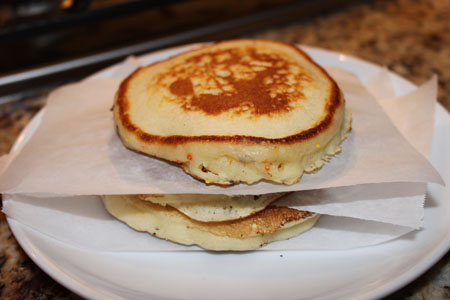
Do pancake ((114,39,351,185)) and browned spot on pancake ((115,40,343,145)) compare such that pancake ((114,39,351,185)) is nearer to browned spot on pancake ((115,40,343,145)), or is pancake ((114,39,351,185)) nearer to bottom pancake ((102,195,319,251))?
browned spot on pancake ((115,40,343,145))

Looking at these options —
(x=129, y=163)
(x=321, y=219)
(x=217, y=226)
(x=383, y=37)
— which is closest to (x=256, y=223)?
(x=217, y=226)

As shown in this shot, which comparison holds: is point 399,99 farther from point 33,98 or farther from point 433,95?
point 33,98

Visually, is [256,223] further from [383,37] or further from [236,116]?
[383,37]

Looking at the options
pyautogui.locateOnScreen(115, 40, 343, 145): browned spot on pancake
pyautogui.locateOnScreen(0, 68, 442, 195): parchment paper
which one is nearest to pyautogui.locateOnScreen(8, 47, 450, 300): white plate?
pyautogui.locateOnScreen(0, 68, 442, 195): parchment paper

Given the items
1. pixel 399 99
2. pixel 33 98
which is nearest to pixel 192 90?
pixel 399 99

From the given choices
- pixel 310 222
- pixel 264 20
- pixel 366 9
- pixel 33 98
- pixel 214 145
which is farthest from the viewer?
pixel 366 9

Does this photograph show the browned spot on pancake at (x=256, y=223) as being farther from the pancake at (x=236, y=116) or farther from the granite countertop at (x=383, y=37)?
the granite countertop at (x=383, y=37)
